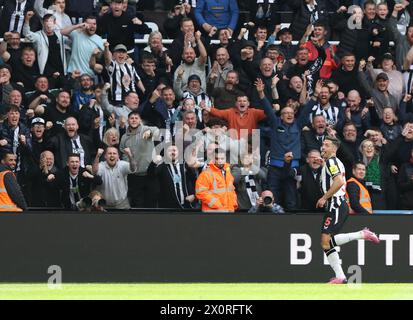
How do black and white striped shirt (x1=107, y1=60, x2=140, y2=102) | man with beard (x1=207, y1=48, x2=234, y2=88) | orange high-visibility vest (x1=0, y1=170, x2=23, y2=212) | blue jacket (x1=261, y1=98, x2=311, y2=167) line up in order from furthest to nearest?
man with beard (x1=207, y1=48, x2=234, y2=88), black and white striped shirt (x1=107, y1=60, x2=140, y2=102), blue jacket (x1=261, y1=98, x2=311, y2=167), orange high-visibility vest (x1=0, y1=170, x2=23, y2=212)

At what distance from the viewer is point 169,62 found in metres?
20.4

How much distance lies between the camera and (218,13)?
70.1 ft

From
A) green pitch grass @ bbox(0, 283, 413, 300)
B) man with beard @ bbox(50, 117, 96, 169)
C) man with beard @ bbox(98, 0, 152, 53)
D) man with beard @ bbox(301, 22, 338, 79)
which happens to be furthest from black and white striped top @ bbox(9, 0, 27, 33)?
green pitch grass @ bbox(0, 283, 413, 300)

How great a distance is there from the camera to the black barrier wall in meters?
17.8

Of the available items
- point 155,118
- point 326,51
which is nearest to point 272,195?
point 155,118

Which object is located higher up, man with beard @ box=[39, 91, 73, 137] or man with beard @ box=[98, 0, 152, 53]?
man with beard @ box=[98, 0, 152, 53]

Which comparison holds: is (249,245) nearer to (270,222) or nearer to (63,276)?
(270,222)

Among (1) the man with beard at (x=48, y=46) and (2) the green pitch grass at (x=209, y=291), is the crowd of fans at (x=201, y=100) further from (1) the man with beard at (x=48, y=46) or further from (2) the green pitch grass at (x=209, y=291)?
(2) the green pitch grass at (x=209, y=291)

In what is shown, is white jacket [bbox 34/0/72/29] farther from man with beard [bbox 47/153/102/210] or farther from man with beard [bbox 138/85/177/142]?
man with beard [bbox 47/153/102/210]

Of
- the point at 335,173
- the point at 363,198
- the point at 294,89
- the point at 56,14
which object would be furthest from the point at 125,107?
the point at 335,173

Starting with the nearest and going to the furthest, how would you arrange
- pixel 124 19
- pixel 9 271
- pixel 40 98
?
pixel 9 271
pixel 40 98
pixel 124 19

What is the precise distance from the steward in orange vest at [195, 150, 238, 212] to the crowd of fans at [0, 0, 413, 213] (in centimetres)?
23

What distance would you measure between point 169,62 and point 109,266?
3.97 m

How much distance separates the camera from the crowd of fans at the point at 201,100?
18656mm
